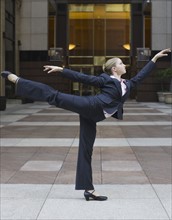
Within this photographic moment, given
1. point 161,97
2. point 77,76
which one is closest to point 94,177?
point 77,76

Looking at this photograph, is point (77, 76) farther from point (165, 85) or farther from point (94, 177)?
point (165, 85)

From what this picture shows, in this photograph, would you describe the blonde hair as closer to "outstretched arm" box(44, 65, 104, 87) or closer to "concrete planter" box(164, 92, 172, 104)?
"outstretched arm" box(44, 65, 104, 87)

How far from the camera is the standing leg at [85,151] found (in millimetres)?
5660

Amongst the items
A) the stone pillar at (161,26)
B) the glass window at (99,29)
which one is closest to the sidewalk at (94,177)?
the stone pillar at (161,26)

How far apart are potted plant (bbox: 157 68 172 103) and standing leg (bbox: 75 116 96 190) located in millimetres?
29616

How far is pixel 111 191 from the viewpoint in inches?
257

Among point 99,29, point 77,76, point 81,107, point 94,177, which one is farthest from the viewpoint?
point 99,29

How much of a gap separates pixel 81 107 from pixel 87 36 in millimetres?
40907

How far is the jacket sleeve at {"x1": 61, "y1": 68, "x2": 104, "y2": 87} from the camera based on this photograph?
498 cm

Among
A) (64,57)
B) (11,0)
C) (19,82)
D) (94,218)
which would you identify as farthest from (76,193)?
(64,57)

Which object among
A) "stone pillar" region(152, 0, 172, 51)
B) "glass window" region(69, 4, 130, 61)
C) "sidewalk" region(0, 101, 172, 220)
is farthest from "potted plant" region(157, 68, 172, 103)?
"sidewalk" region(0, 101, 172, 220)

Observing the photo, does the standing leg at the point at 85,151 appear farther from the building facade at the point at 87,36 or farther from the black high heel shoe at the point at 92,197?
the building facade at the point at 87,36

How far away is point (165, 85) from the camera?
3916 centimetres

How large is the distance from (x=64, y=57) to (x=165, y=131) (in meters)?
29.3
